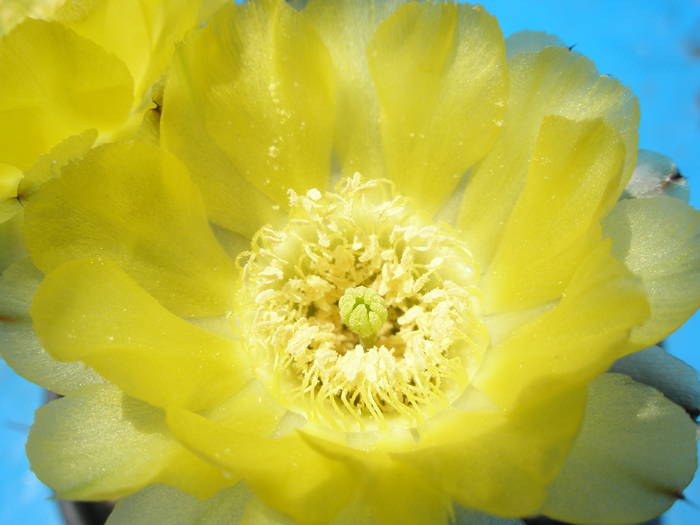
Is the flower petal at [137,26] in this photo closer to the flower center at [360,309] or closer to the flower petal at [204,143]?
the flower petal at [204,143]

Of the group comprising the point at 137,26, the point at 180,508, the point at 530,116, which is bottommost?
the point at 180,508

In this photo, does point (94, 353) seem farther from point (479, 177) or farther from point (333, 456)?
point (479, 177)

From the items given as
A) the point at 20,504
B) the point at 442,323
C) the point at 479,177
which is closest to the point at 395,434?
the point at 442,323

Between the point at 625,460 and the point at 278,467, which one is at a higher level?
the point at 625,460

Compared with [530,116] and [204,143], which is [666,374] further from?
[204,143]

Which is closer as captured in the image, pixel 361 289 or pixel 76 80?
pixel 76 80

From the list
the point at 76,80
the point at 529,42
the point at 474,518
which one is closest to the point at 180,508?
the point at 474,518

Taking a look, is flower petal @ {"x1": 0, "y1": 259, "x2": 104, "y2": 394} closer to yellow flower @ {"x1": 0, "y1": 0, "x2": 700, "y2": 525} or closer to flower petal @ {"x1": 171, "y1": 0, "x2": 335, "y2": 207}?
yellow flower @ {"x1": 0, "y1": 0, "x2": 700, "y2": 525}
